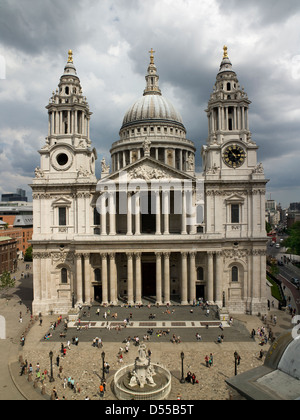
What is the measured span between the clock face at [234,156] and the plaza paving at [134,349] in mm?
24391

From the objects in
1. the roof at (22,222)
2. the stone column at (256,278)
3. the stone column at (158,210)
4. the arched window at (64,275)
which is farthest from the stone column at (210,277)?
the roof at (22,222)

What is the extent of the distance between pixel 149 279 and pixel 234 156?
25901mm

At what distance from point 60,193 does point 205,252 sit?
26.5m

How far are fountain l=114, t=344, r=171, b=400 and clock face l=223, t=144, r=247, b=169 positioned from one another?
116 feet

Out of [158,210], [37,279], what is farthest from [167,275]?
[37,279]

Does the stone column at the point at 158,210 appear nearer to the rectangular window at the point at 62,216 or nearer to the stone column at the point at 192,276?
the stone column at the point at 192,276

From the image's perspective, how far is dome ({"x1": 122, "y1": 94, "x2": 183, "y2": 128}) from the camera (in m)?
78.2

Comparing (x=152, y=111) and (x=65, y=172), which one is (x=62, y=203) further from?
(x=152, y=111)

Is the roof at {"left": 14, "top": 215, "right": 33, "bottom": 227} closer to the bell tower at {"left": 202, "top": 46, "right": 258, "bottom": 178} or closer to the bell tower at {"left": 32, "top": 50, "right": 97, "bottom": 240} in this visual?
the bell tower at {"left": 32, "top": 50, "right": 97, "bottom": 240}

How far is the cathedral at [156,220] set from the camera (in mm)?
50062

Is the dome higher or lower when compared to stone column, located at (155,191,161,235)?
higher

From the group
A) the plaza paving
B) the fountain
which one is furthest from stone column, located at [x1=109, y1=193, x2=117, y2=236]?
the fountain

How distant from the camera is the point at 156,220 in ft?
167
